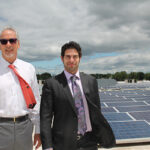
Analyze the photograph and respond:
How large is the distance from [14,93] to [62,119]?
0.80m

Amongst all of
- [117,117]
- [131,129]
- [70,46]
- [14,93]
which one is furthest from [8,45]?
[117,117]

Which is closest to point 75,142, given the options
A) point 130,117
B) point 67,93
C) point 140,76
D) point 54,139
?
point 54,139

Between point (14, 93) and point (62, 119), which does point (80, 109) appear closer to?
point (62, 119)

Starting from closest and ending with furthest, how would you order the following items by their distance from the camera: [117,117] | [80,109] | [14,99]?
[14,99], [80,109], [117,117]

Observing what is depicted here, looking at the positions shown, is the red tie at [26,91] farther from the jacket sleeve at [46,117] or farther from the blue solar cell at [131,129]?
the blue solar cell at [131,129]

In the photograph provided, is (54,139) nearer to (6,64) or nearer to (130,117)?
(6,64)

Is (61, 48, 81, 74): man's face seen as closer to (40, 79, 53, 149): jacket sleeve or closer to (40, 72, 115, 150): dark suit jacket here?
(40, 72, 115, 150): dark suit jacket

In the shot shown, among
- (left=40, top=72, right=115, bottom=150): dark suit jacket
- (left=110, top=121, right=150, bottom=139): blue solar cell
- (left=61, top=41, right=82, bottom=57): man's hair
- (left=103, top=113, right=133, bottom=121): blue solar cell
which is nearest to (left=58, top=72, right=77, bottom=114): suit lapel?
(left=40, top=72, right=115, bottom=150): dark suit jacket

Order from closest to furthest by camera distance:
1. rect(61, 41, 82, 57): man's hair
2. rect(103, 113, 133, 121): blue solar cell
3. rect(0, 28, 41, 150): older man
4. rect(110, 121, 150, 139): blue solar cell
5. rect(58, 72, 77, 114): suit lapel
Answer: rect(0, 28, 41, 150): older man, rect(58, 72, 77, 114): suit lapel, rect(61, 41, 82, 57): man's hair, rect(110, 121, 150, 139): blue solar cell, rect(103, 113, 133, 121): blue solar cell

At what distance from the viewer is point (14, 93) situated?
8.85ft

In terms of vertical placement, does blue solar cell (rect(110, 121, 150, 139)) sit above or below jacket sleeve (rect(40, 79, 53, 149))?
below

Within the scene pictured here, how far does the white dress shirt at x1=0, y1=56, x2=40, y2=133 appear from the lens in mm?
2652

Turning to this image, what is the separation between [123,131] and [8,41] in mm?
6050

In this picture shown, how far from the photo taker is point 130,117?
9234mm
